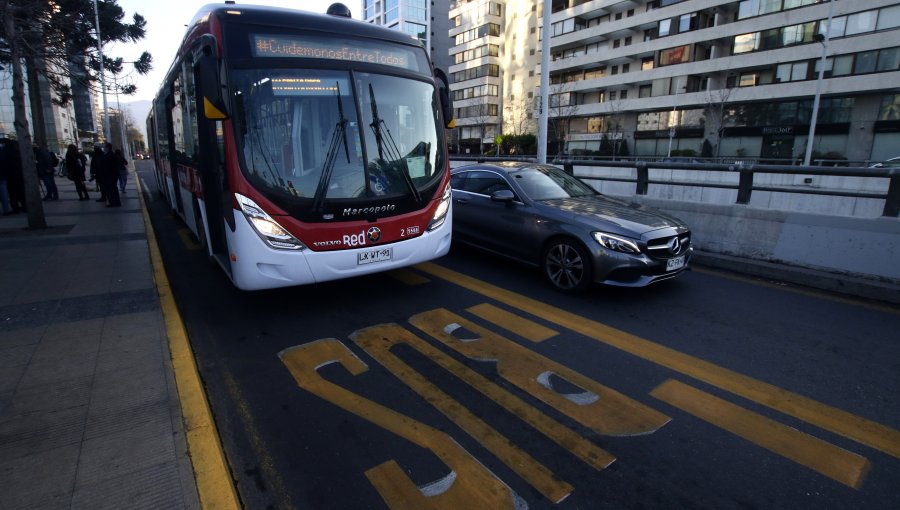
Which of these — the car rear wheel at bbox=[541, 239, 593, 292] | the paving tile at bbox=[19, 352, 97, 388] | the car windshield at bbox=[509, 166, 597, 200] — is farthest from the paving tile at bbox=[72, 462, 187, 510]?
the car windshield at bbox=[509, 166, 597, 200]

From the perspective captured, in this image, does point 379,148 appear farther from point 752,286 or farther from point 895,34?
point 895,34

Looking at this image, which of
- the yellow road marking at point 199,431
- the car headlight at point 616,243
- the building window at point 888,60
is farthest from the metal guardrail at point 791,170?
the building window at point 888,60

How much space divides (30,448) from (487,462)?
9.08ft

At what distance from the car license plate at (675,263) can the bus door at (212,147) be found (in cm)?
506

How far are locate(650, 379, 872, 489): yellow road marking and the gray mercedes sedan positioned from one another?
2095mm

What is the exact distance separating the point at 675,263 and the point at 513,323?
2373 mm

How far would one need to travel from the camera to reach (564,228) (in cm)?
609

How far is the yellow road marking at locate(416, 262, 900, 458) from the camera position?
10.5 feet

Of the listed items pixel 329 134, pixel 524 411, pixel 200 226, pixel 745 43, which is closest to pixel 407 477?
pixel 524 411

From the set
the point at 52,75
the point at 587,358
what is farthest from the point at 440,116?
the point at 52,75

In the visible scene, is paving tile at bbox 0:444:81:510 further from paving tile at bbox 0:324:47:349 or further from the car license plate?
the car license plate

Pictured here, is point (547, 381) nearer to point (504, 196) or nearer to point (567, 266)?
point (567, 266)

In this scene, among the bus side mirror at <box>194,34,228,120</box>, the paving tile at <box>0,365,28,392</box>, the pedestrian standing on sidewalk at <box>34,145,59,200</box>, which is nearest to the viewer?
the paving tile at <box>0,365,28,392</box>

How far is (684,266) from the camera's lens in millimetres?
6043
